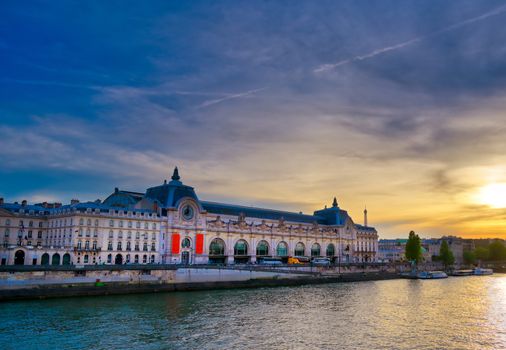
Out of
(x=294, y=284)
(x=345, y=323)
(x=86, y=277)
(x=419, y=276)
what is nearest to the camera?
(x=345, y=323)

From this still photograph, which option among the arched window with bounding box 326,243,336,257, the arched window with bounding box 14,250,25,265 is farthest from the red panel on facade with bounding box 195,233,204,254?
the arched window with bounding box 326,243,336,257

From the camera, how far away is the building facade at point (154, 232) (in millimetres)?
86500

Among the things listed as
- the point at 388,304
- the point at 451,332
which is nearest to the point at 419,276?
the point at 388,304

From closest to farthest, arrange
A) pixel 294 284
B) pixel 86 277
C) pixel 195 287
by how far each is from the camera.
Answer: pixel 86 277 → pixel 195 287 → pixel 294 284

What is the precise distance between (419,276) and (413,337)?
93397mm

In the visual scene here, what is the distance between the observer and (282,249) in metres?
132

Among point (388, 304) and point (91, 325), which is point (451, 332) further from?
point (91, 325)

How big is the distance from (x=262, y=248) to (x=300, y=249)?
1638 centimetres

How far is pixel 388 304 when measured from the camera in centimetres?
6362

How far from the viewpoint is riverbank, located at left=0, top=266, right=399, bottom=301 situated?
6219 cm

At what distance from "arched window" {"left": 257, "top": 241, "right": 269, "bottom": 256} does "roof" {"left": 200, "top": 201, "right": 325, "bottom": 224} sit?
8437 millimetres

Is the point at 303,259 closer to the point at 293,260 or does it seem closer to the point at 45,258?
the point at 293,260

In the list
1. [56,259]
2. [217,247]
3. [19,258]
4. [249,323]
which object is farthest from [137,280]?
[217,247]

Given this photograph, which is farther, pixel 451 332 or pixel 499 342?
pixel 451 332
